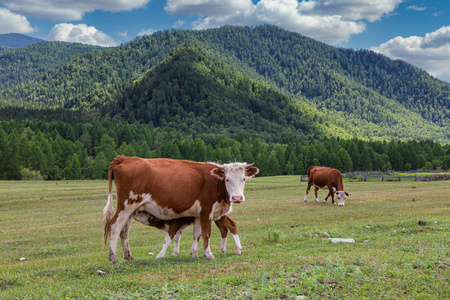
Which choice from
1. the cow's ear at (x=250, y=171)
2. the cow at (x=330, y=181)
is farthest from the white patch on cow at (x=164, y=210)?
the cow at (x=330, y=181)

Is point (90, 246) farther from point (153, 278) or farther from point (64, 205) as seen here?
point (64, 205)

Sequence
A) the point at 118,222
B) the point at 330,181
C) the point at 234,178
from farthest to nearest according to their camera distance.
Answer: the point at 330,181, the point at 234,178, the point at 118,222

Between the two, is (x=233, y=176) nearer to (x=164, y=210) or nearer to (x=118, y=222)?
(x=164, y=210)

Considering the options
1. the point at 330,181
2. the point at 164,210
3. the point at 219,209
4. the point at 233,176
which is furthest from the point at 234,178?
the point at 330,181

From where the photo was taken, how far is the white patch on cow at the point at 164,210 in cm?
1236

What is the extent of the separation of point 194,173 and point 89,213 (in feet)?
70.4

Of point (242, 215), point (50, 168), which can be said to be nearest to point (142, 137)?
point (50, 168)

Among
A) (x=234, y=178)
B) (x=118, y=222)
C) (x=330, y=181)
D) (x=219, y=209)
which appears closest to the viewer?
(x=118, y=222)

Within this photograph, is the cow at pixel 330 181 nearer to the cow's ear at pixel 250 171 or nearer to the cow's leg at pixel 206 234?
the cow's ear at pixel 250 171

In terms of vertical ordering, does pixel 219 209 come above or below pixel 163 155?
below

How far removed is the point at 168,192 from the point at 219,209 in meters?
2.05

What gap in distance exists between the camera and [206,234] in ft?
41.5

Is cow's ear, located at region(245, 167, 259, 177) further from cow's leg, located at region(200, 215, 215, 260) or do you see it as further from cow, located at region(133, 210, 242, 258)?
cow's leg, located at region(200, 215, 215, 260)

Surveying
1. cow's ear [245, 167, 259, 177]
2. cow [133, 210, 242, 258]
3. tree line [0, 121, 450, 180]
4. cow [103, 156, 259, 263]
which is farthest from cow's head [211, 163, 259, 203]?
tree line [0, 121, 450, 180]
